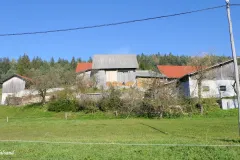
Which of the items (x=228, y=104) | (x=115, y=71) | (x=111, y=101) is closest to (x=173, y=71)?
(x=115, y=71)

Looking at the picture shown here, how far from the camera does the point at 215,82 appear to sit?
135 feet

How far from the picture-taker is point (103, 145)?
9.80 metres

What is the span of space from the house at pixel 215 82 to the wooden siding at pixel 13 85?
1362 inches

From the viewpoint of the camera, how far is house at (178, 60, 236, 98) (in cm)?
4038

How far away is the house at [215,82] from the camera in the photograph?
4038cm

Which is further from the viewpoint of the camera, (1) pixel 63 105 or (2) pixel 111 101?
(1) pixel 63 105

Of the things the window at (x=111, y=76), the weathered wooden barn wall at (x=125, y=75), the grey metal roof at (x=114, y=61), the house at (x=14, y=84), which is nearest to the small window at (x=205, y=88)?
the weathered wooden barn wall at (x=125, y=75)

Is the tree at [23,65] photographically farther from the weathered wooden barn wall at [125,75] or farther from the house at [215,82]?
the house at [215,82]

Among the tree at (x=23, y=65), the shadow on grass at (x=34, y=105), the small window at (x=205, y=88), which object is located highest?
the tree at (x=23, y=65)

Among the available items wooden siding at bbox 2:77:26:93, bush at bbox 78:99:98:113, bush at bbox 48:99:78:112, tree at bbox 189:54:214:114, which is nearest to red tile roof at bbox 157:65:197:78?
tree at bbox 189:54:214:114

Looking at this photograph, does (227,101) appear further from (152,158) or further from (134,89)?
(152,158)

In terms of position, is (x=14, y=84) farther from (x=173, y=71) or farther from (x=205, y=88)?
(x=205, y=88)

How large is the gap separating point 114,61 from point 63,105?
64.5 ft

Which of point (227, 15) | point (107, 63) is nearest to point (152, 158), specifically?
point (227, 15)
